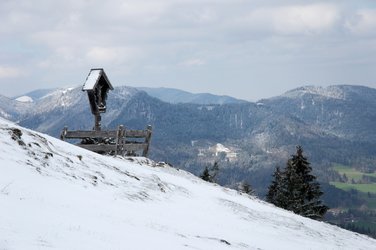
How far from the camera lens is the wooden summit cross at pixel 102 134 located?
2378 centimetres

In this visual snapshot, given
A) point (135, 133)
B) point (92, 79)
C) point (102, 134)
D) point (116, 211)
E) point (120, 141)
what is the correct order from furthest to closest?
point (92, 79), point (135, 133), point (120, 141), point (102, 134), point (116, 211)

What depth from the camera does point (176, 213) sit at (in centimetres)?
1420

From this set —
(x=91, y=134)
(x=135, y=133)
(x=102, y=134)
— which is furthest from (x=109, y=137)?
(x=135, y=133)

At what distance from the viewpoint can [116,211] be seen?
11758mm

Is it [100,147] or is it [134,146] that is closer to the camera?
[100,147]

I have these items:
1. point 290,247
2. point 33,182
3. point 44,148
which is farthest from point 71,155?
point 290,247

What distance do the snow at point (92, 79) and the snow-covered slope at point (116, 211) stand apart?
9359 millimetres

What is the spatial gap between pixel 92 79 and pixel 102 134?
512cm

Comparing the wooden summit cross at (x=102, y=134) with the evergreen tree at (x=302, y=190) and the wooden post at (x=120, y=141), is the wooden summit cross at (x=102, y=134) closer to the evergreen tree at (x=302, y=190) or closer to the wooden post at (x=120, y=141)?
the wooden post at (x=120, y=141)

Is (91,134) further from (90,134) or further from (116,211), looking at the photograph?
(116,211)

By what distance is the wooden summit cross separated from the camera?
23781 millimetres

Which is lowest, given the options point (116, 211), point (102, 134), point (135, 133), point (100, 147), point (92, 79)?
point (116, 211)

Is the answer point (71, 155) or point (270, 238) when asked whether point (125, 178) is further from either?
point (270, 238)

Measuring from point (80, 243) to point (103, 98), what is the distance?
21.7 m
